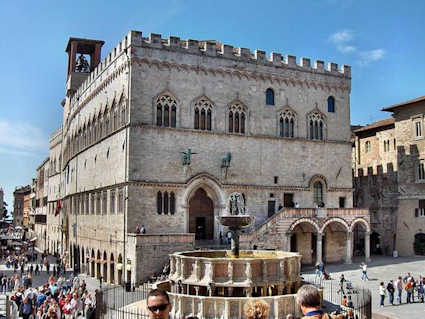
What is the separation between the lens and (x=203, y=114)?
34875 mm

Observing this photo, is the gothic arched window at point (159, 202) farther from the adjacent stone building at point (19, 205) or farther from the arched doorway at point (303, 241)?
the adjacent stone building at point (19, 205)

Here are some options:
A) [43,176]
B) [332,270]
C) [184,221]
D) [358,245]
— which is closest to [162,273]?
[184,221]

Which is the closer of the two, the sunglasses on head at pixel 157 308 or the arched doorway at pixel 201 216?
the sunglasses on head at pixel 157 308

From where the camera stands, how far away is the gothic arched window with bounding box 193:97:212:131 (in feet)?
114

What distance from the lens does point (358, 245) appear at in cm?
4591

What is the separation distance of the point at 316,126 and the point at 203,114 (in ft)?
32.0

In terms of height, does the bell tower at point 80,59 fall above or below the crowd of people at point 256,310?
above

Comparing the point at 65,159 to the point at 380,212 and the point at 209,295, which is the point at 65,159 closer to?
the point at 380,212

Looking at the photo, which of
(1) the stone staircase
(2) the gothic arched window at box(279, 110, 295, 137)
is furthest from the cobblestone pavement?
(2) the gothic arched window at box(279, 110, 295, 137)

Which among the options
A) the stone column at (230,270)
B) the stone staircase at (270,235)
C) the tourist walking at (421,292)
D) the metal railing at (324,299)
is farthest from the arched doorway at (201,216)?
the stone column at (230,270)

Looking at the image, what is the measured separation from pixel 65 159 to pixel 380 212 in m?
34.1

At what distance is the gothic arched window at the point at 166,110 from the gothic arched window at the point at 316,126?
11318mm

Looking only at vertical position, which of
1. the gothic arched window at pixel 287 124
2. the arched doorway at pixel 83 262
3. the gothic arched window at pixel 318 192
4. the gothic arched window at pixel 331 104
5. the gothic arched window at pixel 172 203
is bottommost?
the arched doorway at pixel 83 262

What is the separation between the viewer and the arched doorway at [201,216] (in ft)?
113
